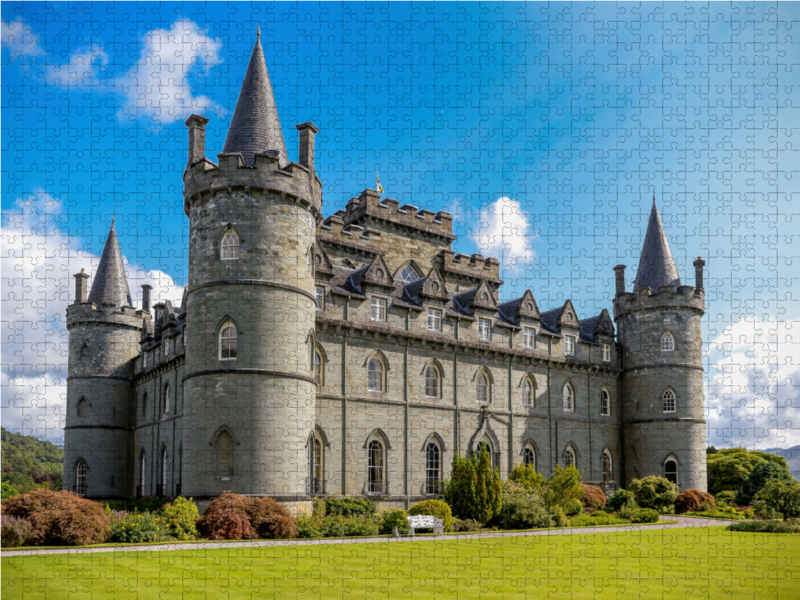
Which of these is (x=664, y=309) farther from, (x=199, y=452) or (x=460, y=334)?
(x=199, y=452)

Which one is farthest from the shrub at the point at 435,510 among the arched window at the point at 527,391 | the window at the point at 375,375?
the arched window at the point at 527,391

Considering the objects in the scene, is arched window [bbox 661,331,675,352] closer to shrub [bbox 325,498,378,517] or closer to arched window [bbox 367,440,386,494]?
arched window [bbox 367,440,386,494]

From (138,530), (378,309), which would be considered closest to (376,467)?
(378,309)

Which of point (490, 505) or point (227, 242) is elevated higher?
point (227, 242)

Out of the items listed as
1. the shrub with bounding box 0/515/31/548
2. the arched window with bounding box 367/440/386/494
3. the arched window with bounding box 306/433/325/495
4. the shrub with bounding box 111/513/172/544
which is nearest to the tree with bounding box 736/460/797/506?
the arched window with bounding box 367/440/386/494

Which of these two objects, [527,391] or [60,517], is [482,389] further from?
[60,517]

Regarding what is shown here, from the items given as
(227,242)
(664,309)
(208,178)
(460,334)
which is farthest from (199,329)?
(664,309)

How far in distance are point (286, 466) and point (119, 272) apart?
25.0 metres

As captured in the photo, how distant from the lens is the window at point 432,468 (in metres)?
37.2

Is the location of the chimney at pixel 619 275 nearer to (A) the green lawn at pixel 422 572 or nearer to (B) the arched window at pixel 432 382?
(B) the arched window at pixel 432 382

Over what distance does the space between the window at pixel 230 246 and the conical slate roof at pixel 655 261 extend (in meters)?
27.0

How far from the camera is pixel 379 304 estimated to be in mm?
36719

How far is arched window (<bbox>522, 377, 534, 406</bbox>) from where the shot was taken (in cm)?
4230

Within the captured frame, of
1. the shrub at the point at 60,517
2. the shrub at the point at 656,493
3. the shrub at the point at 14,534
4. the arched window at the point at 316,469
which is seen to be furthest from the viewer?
the shrub at the point at 656,493
